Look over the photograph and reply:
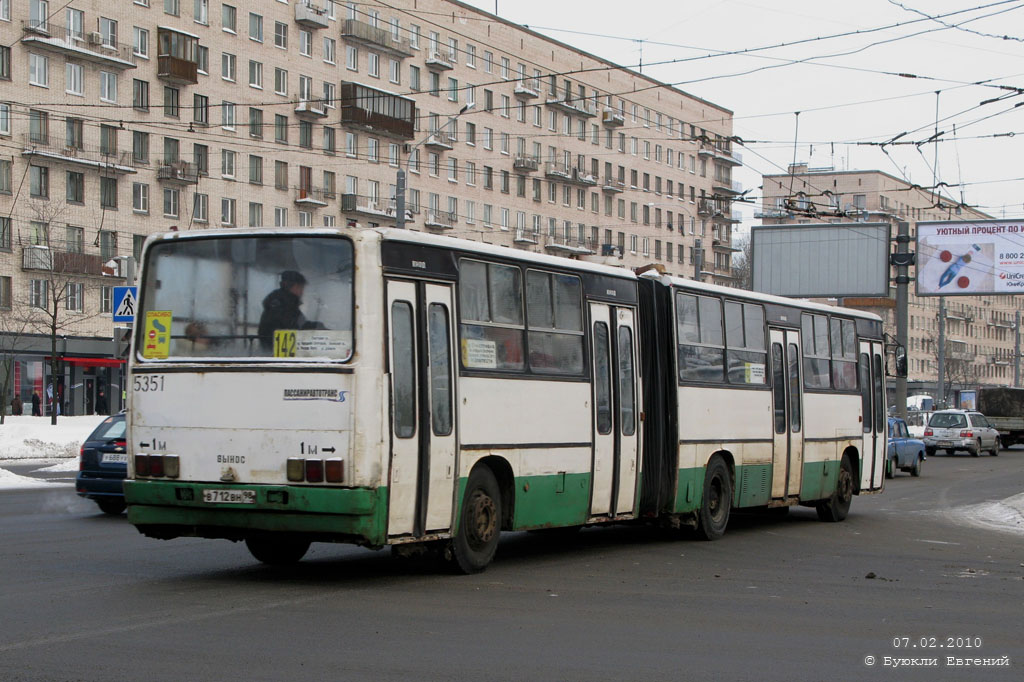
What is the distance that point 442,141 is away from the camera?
3150 inches

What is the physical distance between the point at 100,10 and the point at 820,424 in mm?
51294

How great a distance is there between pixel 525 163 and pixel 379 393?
255 feet

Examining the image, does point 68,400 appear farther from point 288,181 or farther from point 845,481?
point 845,481

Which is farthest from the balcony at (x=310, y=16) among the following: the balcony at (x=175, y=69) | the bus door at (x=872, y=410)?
the bus door at (x=872, y=410)

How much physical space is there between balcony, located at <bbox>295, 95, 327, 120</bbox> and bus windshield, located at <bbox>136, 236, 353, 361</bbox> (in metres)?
61.1

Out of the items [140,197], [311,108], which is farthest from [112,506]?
[311,108]

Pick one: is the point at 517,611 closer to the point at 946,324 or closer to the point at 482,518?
the point at 482,518

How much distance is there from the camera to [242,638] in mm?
8359

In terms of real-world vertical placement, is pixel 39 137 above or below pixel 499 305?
above

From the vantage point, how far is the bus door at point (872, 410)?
66.1 ft

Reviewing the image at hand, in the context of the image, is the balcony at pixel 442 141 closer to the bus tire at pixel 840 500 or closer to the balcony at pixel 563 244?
the balcony at pixel 563 244

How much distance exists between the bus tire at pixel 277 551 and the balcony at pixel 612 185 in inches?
3326

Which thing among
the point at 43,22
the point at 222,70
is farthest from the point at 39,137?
the point at 222,70

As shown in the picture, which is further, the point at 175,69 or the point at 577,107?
the point at 577,107
